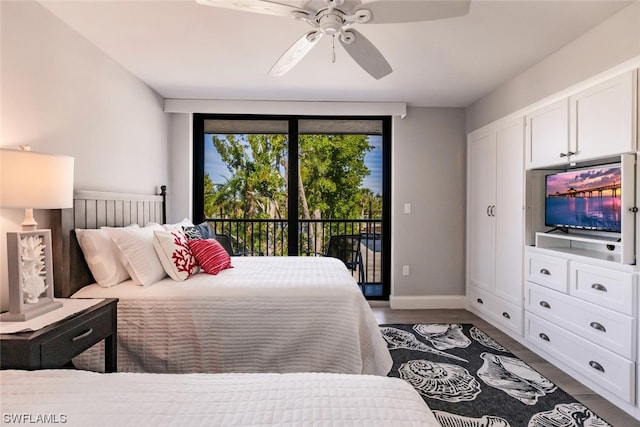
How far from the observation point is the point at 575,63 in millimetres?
2477

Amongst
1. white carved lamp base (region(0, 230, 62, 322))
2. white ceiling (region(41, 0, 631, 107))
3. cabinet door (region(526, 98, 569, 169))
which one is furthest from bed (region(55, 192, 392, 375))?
cabinet door (region(526, 98, 569, 169))

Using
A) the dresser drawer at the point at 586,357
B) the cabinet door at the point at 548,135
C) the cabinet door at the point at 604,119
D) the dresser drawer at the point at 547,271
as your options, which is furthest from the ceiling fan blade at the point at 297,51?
the dresser drawer at the point at 586,357

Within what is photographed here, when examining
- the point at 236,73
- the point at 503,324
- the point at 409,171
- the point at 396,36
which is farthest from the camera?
the point at 409,171

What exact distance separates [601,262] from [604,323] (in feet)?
1.25

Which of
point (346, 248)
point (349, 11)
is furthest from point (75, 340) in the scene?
point (346, 248)

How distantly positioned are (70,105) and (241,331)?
1.88m

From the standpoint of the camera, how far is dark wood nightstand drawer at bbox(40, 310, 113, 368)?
142cm

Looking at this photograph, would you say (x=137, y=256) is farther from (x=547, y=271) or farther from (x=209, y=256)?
(x=547, y=271)

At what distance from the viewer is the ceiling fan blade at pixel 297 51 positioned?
1771 mm

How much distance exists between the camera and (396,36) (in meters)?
2.39

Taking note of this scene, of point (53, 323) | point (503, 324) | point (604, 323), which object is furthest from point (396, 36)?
point (503, 324)

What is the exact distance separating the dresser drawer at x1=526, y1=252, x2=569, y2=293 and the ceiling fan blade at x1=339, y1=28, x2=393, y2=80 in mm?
1935

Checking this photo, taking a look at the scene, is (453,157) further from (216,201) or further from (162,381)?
(162,381)

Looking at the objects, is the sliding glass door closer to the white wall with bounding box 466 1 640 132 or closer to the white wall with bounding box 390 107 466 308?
the white wall with bounding box 390 107 466 308
